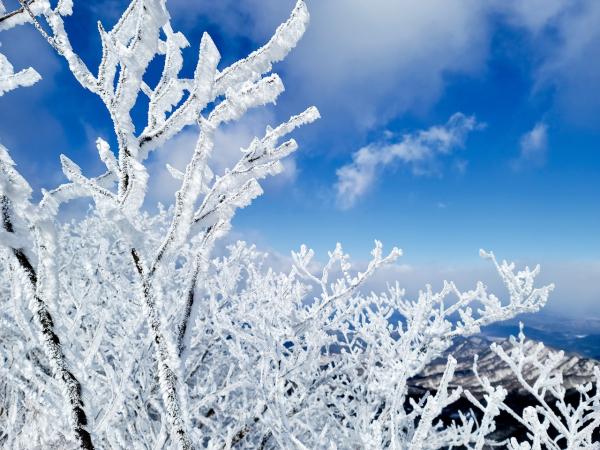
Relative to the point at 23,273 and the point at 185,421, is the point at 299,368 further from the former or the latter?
the point at 23,273

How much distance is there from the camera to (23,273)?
1028 mm

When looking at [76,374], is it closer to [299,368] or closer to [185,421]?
[185,421]

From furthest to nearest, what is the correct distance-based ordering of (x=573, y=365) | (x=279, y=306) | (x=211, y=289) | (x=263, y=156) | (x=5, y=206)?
(x=573, y=365) < (x=211, y=289) < (x=279, y=306) < (x=263, y=156) < (x=5, y=206)

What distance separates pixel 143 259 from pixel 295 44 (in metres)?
0.98

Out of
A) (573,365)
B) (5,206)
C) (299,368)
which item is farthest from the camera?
(573,365)

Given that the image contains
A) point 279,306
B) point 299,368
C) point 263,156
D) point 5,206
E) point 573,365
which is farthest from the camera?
point 573,365

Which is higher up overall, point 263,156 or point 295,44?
point 295,44

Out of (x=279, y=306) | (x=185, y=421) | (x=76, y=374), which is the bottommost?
(x=185, y=421)

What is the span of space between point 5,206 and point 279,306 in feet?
9.31

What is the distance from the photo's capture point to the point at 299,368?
316 centimetres

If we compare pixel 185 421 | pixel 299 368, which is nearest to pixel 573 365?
pixel 299 368

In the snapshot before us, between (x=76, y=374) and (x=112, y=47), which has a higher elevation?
(x=112, y=47)

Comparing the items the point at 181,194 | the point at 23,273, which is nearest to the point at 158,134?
the point at 181,194

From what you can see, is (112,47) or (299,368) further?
(299,368)
